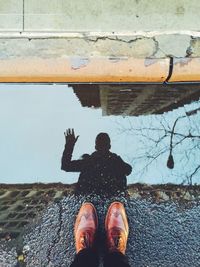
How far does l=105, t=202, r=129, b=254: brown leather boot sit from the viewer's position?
11.6ft

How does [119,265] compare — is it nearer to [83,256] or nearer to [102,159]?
[83,256]

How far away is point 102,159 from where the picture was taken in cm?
381

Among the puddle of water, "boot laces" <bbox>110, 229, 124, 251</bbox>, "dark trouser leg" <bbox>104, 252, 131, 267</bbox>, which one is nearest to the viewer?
"dark trouser leg" <bbox>104, 252, 131, 267</bbox>

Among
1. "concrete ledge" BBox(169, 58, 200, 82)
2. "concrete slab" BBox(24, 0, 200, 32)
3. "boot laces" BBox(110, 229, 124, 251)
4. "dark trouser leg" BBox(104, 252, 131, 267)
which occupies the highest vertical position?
"concrete slab" BBox(24, 0, 200, 32)

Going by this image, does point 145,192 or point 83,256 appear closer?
point 83,256

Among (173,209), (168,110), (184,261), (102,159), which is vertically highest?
(168,110)

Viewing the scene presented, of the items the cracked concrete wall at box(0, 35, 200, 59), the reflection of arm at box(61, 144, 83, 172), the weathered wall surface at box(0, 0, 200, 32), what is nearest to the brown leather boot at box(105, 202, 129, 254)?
the reflection of arm at box(61, 144, 83, 172)

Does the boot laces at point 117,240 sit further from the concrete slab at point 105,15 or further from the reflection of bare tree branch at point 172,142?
the concrete slab at point 105,15

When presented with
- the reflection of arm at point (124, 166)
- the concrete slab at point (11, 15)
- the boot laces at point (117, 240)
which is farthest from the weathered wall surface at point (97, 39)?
the boot laces at point (117, 240)

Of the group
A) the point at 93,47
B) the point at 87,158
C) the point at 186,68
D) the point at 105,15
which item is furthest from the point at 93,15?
the point at 87,158

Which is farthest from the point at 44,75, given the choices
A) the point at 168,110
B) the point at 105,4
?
the point at 168,110

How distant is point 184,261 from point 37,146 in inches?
73.4

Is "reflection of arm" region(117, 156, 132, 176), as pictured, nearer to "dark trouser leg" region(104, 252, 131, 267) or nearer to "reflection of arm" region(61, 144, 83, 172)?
"reflection of arm" region(61, 144, 83, 172)

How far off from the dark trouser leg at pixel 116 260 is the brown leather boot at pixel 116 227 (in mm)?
207
